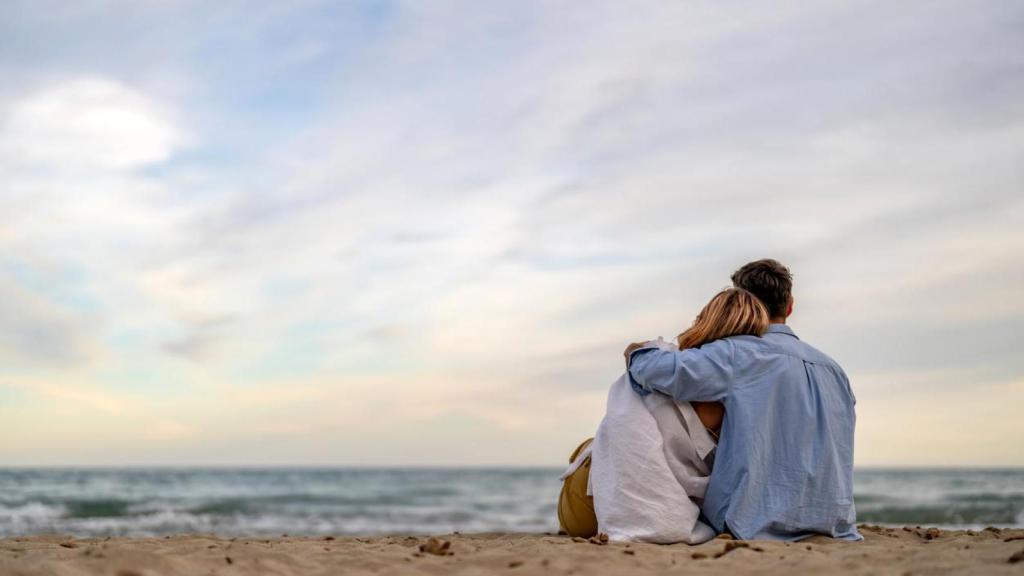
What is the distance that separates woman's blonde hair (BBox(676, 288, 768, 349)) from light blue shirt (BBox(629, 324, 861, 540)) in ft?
0.27

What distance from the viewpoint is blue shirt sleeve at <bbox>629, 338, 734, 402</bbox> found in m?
4.19

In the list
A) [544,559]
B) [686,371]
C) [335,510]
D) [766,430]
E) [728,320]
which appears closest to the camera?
[544,559]

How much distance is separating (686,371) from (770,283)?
2.61 feet

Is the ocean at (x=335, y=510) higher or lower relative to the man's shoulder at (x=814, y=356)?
lower

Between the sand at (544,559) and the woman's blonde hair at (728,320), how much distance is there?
40.3 inches

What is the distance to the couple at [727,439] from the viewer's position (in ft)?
14.0

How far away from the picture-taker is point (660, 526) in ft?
14.0

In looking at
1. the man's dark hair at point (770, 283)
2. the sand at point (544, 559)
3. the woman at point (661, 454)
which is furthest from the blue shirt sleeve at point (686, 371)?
the sand at point (544, 559)

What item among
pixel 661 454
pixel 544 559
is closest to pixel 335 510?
pixel 661 454

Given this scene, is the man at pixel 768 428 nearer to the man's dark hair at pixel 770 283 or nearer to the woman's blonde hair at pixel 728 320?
the woman's blonde hair at pixel 728 320

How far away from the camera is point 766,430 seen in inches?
170

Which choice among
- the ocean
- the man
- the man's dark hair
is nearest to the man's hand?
the man

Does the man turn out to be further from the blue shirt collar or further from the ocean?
the ocean

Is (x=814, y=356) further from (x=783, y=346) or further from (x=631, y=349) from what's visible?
→ (x=631, y=349)
